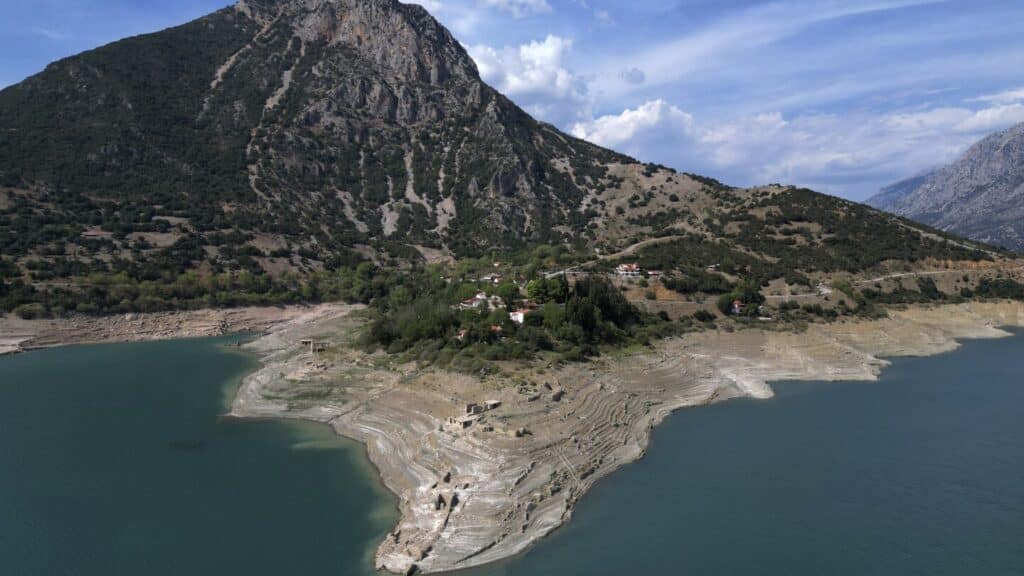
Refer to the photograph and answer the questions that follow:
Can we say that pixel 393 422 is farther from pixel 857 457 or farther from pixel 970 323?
pixel 970 323

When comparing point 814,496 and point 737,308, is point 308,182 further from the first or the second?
point 814,496

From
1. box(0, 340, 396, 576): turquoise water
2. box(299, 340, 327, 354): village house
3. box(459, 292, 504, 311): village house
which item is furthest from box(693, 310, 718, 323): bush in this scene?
box(0, 340, 396, 576): turquoise water

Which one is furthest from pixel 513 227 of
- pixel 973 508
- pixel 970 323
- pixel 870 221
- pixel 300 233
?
pixel 973 508

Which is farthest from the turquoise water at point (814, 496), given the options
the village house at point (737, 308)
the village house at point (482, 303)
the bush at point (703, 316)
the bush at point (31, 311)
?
the bush at point (31, 311)

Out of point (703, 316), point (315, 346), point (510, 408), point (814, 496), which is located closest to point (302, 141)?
point (315, 346)

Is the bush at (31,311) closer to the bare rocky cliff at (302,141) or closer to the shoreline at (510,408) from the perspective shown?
the shoreline at (510,408)

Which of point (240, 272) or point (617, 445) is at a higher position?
point (240, 272)

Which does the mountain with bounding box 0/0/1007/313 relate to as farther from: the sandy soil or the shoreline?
the sandy soil
